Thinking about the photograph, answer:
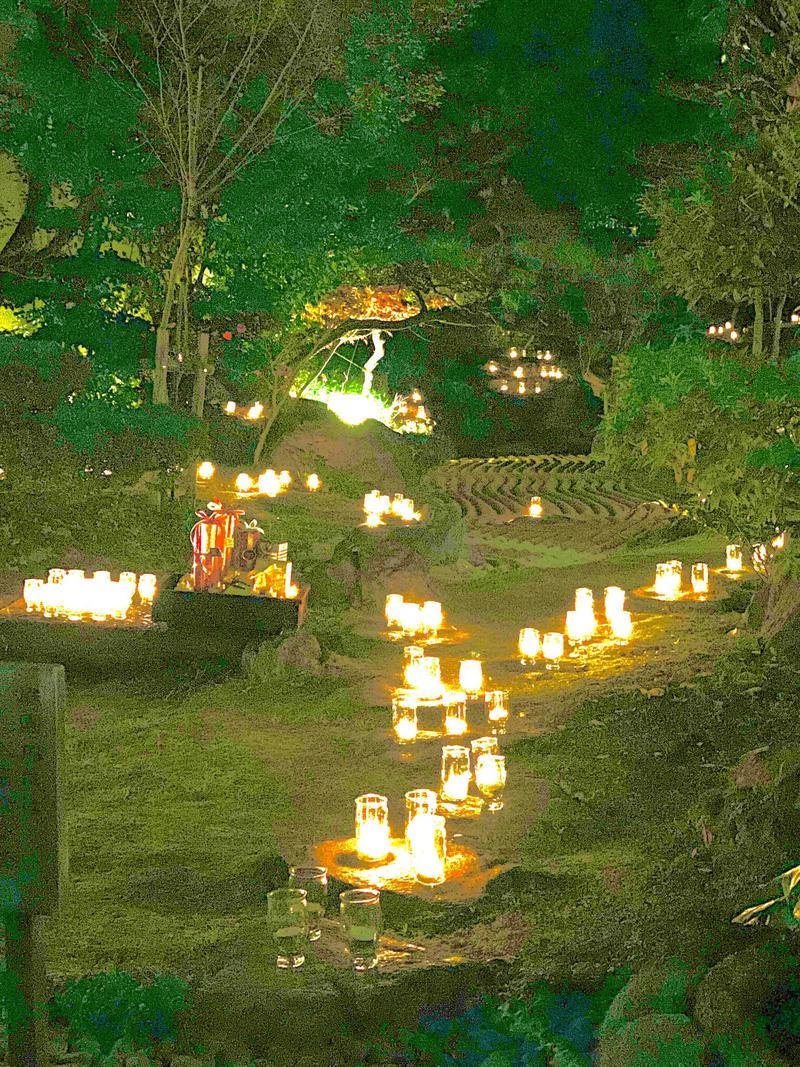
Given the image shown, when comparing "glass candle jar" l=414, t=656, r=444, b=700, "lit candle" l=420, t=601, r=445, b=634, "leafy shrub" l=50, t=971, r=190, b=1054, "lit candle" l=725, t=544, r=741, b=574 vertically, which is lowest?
"leafy shrub" l=50, t=971, r=190, b=1054

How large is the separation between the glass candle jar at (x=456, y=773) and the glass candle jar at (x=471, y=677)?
209 centimetres

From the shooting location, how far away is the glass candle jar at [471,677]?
9125mm

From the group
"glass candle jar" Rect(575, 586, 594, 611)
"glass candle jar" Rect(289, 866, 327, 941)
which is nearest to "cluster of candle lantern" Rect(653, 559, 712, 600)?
"glass candle jar" Rect(575, 586, 594, 611)

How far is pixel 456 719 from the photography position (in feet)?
27.1

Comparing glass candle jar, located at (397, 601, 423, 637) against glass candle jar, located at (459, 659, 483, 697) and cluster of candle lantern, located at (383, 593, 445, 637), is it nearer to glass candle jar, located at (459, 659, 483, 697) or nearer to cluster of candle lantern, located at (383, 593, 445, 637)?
cluster of candle lantern, located at (383, 593, 445, 637)

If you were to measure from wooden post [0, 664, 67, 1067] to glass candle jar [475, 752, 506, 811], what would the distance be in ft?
13.8

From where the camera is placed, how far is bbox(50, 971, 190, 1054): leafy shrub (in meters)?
4.20

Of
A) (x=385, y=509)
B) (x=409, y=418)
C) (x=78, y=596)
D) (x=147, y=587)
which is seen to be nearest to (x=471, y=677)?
(x=147, y=587)

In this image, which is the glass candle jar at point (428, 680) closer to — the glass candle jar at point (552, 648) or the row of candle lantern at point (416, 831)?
the glass candle jar at point (552, 648)

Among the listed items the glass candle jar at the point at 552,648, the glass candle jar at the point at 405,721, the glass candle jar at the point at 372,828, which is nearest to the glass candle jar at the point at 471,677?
the glass candle jar at the point at 405,721

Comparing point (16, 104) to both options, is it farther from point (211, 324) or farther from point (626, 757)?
point (626, 757)

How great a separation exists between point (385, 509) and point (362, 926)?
14178mm

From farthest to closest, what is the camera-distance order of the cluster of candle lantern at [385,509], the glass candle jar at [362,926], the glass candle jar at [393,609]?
the cluster of candle lantern at [385,509], the glass candle jar at [393,609], the glass candle jar at [362,926]

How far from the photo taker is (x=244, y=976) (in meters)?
4.64
